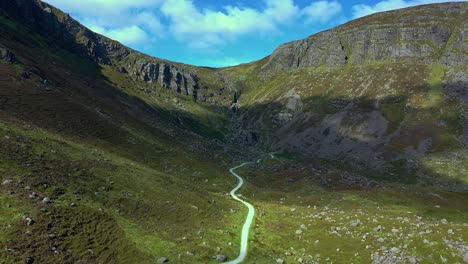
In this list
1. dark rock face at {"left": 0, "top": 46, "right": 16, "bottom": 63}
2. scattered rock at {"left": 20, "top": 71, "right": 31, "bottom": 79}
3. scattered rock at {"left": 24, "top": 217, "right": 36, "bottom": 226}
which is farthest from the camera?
dark rock face at {"left": 0, "top": 46, "right": 16, "bottom": 63}

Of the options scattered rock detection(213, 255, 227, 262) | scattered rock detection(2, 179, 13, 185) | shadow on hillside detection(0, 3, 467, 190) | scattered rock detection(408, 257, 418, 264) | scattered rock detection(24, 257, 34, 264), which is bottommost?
scattered rock detection(24, 257, 34, 264)

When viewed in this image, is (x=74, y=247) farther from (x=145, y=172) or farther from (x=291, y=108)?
(x=291, y=108)

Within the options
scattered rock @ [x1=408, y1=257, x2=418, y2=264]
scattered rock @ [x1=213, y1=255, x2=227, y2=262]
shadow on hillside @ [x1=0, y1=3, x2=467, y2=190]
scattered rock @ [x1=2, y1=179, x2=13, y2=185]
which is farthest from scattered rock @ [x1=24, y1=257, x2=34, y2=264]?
shadow on hillside @ [x1=0, y1=3, x2=467, y2=190]

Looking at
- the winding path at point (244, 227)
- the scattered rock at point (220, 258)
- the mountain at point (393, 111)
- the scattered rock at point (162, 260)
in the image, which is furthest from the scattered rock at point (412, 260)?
the mountain at point (393, 111)

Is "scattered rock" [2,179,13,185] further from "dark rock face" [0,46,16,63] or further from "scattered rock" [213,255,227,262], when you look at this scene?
"dark rock face" [0,46,16,63]

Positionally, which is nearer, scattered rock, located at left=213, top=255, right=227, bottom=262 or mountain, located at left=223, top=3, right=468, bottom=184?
scattered rock, located at left=213, top=255, right=227, bottom=262

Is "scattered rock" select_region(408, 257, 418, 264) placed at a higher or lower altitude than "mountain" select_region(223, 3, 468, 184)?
lower

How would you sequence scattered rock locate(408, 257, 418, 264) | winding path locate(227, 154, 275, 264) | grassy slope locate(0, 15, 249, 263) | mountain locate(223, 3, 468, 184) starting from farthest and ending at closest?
1. mountain locate(223, 3, 468, 184)
2. winding path locate(227, 154, 275, 264)
3. grassy slope locate(0, 15, 249, 263)
4. scattered rock locate(408, 257, 418, 264)

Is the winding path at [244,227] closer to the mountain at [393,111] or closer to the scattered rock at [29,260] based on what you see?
the scattered rock at [29,260]

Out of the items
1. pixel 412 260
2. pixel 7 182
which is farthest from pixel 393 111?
pixel 7 182

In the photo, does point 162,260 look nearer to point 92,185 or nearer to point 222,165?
point 92,185
